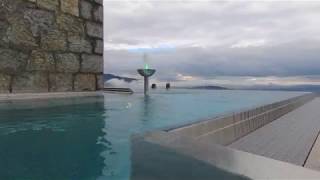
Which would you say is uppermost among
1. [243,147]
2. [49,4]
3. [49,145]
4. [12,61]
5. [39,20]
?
[49,4]

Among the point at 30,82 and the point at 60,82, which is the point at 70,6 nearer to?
the point at 60,82

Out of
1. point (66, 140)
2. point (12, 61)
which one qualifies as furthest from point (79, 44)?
point (66, 140)

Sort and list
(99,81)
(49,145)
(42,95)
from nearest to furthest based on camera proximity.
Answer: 1. (49,145)
2. (42,95)
3. (99,81)

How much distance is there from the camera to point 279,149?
4.27 m

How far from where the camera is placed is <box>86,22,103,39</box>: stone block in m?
7.83

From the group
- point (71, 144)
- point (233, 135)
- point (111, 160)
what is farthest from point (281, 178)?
point (233, 135)

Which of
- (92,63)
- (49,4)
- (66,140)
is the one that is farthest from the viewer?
(92,63)

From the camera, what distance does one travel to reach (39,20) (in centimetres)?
661

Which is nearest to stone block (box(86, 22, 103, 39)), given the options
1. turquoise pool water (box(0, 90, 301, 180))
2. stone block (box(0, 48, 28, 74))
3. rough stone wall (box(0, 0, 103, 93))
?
rough stone wall (box(0, 0, 103, 93))

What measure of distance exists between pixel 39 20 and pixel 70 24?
0.78 meters

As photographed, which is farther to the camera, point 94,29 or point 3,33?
point 94,29

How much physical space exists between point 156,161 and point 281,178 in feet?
2.30

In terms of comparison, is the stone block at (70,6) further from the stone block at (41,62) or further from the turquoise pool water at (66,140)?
the turquoise pool water at (66,140)

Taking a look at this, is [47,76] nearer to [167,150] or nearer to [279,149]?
[279,149]
